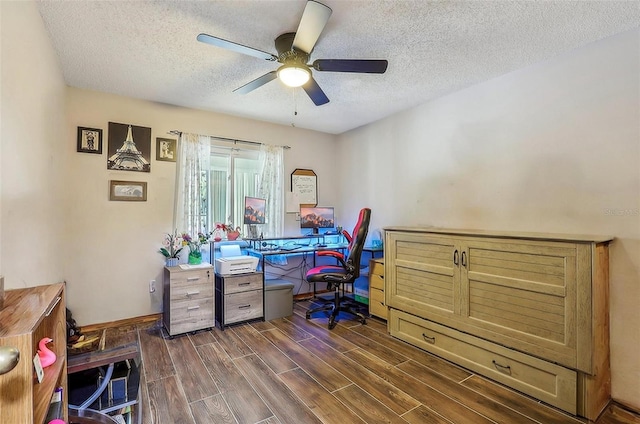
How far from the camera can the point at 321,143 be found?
4738 millimetres

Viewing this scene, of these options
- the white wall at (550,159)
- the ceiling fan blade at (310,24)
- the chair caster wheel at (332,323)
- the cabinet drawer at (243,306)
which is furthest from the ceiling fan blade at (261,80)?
the chair caster wheel at (332,323)

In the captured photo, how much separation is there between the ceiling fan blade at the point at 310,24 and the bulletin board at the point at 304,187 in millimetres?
2495

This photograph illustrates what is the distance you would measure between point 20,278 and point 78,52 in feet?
5.84

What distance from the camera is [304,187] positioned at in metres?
4.54

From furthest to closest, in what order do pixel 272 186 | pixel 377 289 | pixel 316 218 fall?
pixel 316 218 < pixel 272 186 < pixel 377 289

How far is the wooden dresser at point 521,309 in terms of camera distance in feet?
6.12

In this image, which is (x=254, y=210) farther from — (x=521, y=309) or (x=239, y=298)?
(x=521, y=309)

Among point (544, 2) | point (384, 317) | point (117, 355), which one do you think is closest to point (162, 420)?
point (117, 355)

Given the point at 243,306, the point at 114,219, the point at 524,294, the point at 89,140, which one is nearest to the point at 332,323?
the point at 243,306

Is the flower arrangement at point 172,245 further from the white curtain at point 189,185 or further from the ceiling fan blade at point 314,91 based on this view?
the ceiling fan blade at point 314,91

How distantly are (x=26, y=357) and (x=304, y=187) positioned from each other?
385 cm

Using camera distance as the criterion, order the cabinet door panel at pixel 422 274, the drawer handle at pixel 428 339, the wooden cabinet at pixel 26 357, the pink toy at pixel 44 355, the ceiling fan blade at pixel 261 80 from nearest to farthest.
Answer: the wooden cabinet at pixel 26 357 → the pink toy at pixel 44 355 → the ceiling fan blade at pixel 261 80 → the cabinet door panel at pixel 422 274 → the drawer handle at pixel 428 339

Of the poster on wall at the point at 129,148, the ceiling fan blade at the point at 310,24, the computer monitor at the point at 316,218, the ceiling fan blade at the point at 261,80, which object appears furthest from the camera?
the computer monitor at the point at 316,218

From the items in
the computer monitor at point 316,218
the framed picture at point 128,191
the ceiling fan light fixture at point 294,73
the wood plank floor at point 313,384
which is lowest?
the wood plank floor at point 313,384
